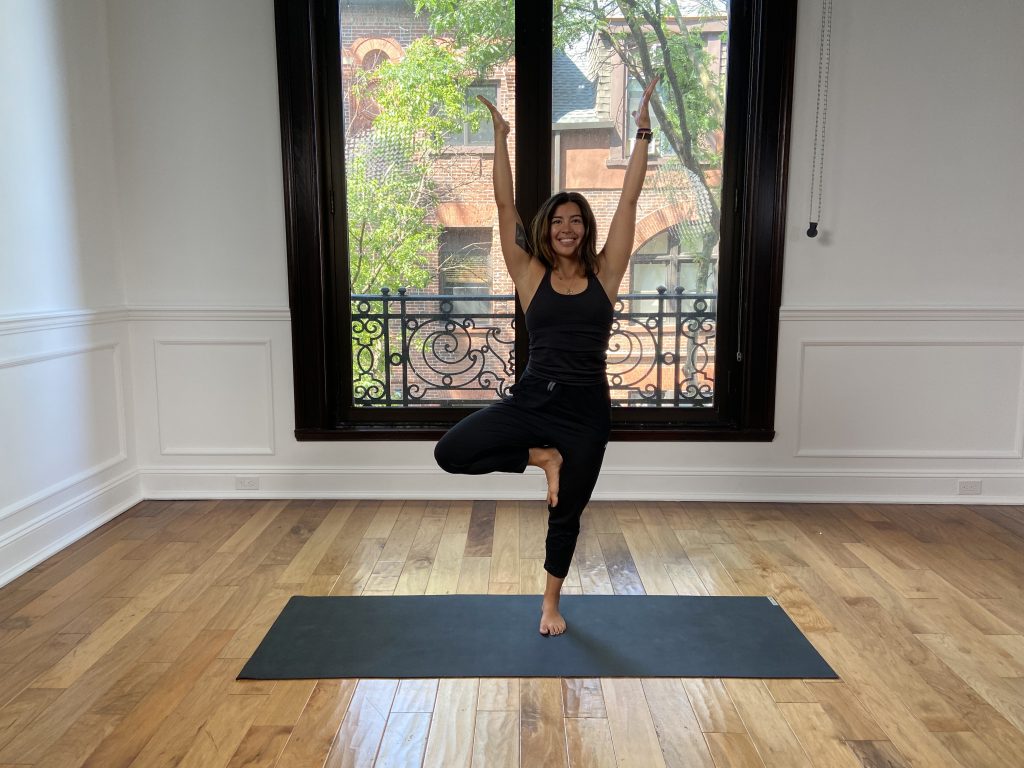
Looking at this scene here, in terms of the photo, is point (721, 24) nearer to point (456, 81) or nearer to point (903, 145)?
point (903, 145)

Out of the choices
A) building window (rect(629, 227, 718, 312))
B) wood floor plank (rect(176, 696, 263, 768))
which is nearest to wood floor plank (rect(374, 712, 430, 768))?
wood floor plank (rect(176, 696, 263, 768))

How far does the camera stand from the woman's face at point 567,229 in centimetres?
233

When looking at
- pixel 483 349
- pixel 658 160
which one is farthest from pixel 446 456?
pixel 658 160

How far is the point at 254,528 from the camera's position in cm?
342

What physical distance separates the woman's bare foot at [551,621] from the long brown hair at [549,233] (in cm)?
108

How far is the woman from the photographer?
2309 millimetres

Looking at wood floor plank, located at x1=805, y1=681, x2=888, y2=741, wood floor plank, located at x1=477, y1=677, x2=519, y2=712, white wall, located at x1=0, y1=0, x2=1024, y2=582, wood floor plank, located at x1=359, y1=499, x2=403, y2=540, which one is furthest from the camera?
white wall, located at x1=0, y1=0, x2=1024, y2=582

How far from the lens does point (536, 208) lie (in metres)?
3.77

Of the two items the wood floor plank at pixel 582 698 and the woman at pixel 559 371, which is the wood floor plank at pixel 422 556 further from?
the wood floor plank at pixel 582 698

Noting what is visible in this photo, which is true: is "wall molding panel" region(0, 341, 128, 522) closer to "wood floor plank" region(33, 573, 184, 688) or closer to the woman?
"wood floor plank" region(33, 573, 184, 688)

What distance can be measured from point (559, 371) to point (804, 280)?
1954mm

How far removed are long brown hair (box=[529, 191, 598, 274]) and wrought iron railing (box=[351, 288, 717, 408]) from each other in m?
1.45

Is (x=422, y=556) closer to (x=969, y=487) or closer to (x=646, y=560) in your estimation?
(x=646, y=560)

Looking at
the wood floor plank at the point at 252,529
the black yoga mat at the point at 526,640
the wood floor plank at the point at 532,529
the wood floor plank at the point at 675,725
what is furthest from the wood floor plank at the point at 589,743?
the wood floor plank at the point at 252,529
